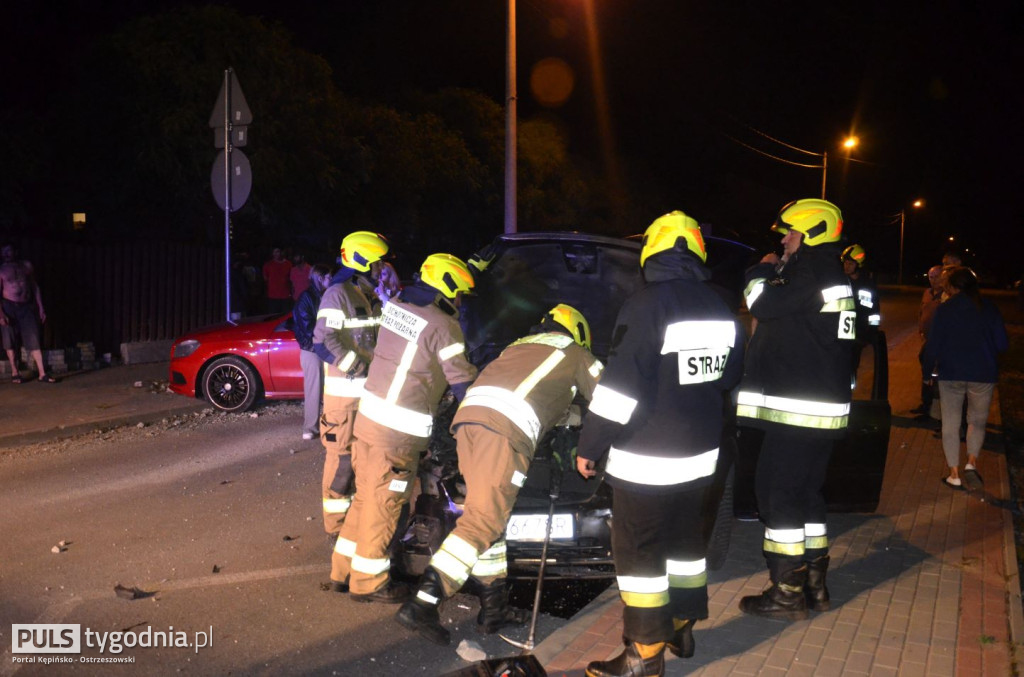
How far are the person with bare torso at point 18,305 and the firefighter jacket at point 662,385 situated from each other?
990 cm

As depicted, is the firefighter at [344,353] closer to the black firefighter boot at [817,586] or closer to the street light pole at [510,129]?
the black firefighter boot at [817,586]

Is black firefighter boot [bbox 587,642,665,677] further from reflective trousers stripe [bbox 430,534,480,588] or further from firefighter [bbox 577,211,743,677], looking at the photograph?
Result: reflective trousers stripe [bbox 430,534,480,588]

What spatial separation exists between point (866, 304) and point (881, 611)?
130 inches

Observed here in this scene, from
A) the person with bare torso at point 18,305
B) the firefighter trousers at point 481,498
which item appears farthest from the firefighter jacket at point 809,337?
the person with bare torso at point 18,305

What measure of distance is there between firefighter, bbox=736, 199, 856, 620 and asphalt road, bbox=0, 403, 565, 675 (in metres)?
1.27

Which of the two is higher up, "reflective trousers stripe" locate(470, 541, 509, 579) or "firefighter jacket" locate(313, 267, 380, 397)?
"firefighter jacket" locate(313, 267, 380, 397)

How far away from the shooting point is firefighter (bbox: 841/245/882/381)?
5980 millimetres

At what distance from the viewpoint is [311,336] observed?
6.84 meters

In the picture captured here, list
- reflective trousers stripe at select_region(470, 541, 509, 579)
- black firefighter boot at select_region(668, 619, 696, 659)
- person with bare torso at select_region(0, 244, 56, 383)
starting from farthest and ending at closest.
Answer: person with bare torso at select_region(0, 244, 56, 383) → reflective trousers stripe at select_region(470, 541, 509, 579) → black firefighter boot at select_region(668, 619, 696, 659)

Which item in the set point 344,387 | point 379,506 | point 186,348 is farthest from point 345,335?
point 186,348

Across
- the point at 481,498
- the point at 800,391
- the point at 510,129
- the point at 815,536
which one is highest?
the point at 510,129

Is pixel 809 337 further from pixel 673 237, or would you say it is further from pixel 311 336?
pixel 311 336

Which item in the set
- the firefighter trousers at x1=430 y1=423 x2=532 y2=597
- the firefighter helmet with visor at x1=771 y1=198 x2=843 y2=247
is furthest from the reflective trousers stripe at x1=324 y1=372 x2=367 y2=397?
the firefighter helmet with visor at x1=771 y1=198 x2=843 y2=247

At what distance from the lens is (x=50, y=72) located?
16.4 metres
